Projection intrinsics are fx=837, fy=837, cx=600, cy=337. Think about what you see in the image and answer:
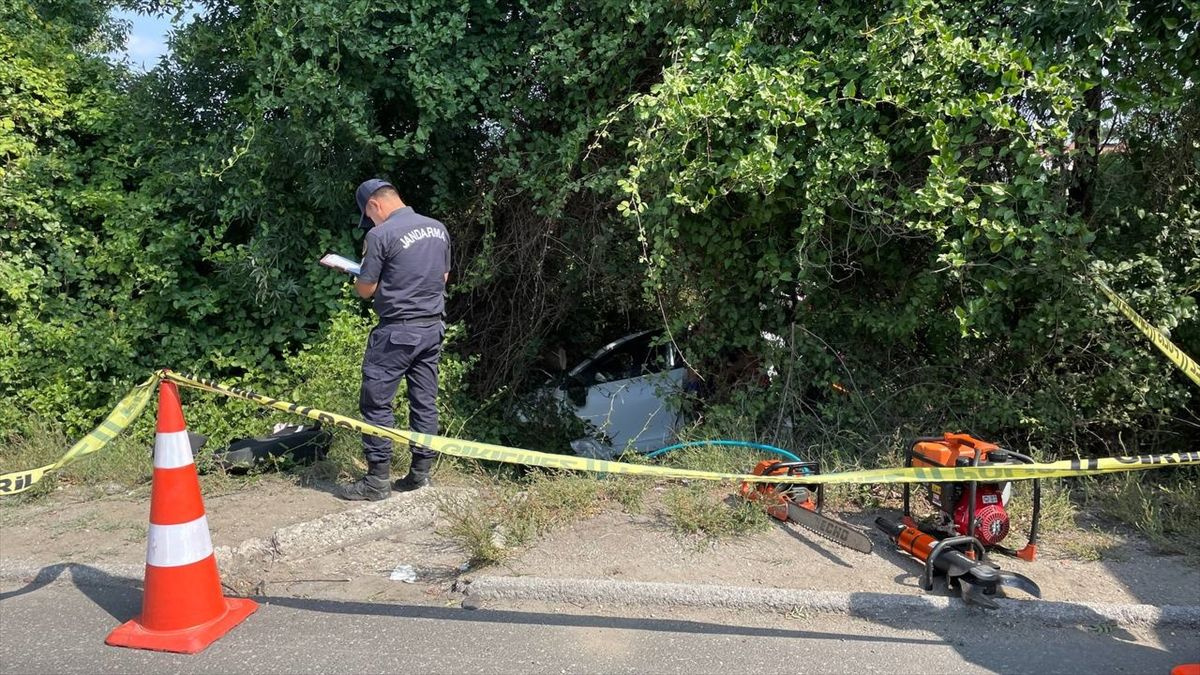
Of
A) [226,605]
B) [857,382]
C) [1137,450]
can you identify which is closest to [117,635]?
[226,605]

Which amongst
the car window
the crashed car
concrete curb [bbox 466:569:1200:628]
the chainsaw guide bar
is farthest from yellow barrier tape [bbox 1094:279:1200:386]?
the car window

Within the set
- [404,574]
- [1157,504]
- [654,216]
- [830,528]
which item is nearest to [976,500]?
[830,528]

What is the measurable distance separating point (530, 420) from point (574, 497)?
3.18 metres

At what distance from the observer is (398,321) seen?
4914 millimetres

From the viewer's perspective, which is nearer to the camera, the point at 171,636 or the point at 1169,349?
the point at 171,636

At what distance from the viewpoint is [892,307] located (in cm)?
561

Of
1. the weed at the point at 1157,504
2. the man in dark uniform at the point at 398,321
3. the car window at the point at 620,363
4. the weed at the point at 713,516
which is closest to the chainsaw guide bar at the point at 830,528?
the weed at the point at 713,516

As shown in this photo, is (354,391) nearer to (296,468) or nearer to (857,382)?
(296,468)

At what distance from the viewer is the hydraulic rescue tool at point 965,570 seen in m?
3.62

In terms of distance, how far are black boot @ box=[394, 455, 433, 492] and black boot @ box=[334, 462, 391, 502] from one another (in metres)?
0.12

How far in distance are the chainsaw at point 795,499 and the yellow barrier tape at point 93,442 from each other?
3114mm

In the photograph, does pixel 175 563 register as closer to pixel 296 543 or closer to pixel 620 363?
pixel 296 543

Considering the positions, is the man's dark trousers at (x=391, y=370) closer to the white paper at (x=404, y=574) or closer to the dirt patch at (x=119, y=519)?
the dirt patch at (x=119, y=519)

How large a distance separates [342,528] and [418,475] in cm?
62
